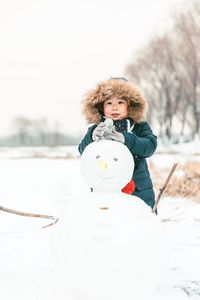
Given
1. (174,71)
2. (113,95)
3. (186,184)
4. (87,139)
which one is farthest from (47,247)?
(174,71)

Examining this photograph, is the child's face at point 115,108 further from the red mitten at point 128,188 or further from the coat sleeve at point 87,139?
the red mitten at point 128,188

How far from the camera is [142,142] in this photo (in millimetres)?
2857

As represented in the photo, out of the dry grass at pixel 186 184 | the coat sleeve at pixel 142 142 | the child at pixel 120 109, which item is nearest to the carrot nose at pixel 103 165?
the coat sleeve at pixel 142 142

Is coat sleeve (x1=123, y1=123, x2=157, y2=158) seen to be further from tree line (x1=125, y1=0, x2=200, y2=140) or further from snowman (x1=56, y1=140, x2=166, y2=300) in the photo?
tree line (x1=125, y1=0, x2=200, y2=140)

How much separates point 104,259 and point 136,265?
15cm

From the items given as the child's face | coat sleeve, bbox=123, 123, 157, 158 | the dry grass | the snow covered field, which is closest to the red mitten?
coat sleeve, bbox=123, 123, 157, 158

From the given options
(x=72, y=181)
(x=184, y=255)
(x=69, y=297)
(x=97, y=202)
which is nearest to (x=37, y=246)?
(x=184, y=255)

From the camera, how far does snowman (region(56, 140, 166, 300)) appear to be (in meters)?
2.42

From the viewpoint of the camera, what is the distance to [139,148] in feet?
9.28

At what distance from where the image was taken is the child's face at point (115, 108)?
3.03 m

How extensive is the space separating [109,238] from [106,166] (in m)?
0.35

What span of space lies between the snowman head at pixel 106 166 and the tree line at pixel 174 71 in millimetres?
24848

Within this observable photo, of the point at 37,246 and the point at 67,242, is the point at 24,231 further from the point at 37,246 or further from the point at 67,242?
A: the point at 67,242

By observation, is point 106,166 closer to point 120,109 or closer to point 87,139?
point 87,139
